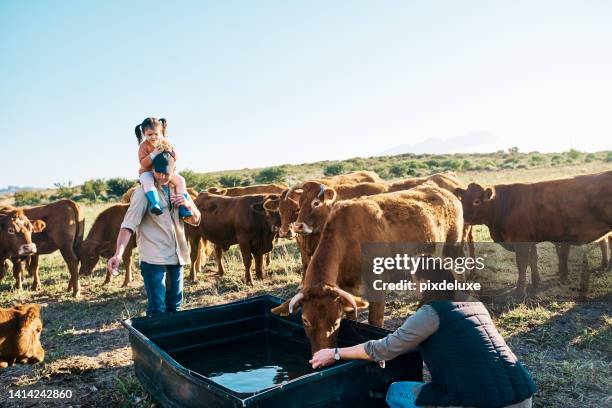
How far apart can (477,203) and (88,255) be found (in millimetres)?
8585

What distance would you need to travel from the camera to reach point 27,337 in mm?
6246

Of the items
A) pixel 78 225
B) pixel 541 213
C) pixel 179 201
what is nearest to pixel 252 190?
pixel 78 225

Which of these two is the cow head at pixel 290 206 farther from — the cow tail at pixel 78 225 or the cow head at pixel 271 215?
the cow tail at pixel 78 225

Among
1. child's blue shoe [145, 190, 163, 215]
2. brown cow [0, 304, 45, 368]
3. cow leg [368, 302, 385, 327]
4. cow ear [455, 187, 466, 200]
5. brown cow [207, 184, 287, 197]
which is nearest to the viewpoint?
child's blue shoe [145, 190, 163, 215]

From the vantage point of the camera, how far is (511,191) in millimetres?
10344

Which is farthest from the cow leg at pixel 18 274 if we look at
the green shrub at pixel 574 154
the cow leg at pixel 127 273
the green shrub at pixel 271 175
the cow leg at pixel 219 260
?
the green shrub at pixel 574 154

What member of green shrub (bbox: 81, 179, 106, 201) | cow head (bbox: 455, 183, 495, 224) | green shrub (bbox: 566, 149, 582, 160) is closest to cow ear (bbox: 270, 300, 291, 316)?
cow head (bbox: 455, 183, 495, 224)

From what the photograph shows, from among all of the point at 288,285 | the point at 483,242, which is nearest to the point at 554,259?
the point at 483,242

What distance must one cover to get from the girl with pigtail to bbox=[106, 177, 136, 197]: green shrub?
39054 mm

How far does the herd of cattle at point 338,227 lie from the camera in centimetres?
611

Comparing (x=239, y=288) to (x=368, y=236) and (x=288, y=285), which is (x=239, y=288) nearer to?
(x=288, y=285)

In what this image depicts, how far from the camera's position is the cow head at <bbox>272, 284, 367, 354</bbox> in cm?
507

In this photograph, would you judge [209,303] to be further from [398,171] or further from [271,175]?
[271,175]

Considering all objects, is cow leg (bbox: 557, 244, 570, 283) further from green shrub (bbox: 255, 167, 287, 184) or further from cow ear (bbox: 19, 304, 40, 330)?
green shrub (bbox: 255, 167, 287, 184)
